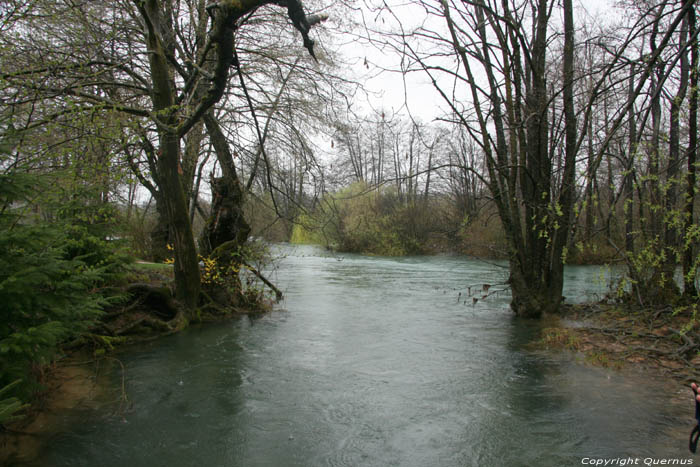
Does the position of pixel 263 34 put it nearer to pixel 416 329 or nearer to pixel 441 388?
pixel 416 329

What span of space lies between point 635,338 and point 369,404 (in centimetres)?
528

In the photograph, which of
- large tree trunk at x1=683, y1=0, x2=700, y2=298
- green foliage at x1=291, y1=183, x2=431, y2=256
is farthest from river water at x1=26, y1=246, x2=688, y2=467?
green foliage at x1=291, y1=183, x2=431, y2=256

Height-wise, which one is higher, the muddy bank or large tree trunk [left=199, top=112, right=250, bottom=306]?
large tree trunk [left=199, top=112, right=250, bottom=306]

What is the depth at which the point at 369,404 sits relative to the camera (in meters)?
5.93

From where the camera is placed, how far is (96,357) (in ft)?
25.2

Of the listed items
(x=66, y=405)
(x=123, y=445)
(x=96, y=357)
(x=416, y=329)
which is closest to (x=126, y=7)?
(x=96, y=357)

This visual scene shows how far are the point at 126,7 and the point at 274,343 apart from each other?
6.74 meters

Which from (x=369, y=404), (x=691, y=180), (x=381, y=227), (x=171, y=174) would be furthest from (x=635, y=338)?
(x=381, y=227)

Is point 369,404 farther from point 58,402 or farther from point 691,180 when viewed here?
point 691,180

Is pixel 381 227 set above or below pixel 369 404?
above

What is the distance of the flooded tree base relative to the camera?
706 centimetres

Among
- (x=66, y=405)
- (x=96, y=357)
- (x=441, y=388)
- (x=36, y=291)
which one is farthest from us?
(x=96, y=357)

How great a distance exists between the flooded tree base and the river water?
1.51ft

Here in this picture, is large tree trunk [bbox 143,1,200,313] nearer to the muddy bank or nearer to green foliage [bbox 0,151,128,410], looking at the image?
the muddy bank
